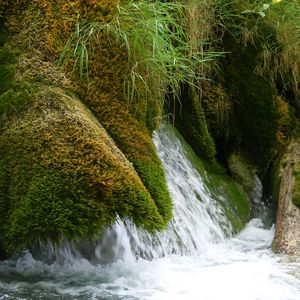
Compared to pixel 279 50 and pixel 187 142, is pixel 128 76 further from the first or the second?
pixel 279 50

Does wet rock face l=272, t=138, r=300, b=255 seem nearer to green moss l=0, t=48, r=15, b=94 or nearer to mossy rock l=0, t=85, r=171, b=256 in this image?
mossy rock l=0, t=85, r=171, b=256

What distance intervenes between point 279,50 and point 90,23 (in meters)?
2.88

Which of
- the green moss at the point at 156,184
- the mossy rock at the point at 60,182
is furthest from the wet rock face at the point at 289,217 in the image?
the mossy rock at the point at 60,182

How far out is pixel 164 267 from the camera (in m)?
3.95

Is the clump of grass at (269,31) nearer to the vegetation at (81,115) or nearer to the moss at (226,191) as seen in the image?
the vegetation at (81,115)

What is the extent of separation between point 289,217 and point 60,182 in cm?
227

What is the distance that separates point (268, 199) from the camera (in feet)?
20.6

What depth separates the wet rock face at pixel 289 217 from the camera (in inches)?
177

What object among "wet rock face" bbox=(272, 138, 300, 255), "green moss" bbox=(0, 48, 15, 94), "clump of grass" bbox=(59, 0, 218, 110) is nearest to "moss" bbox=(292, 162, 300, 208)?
"wet rock face" bbox=(272, 138, 300, 255)

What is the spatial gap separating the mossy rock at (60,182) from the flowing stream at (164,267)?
1.06 ft

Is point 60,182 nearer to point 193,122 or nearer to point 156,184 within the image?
point 156,184

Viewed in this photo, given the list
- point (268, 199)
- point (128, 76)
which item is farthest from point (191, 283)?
point (268, 199)

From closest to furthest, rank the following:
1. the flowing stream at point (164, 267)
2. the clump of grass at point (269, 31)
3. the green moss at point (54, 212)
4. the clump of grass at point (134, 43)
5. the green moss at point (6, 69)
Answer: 1. the green moss at point (54, 212)
2. the flowing stream at point (164, 267)
3. the green moss at point (6, 69)
4. the clump of grass at point (134, 43)
5. the clump of grass at point (269, 31)

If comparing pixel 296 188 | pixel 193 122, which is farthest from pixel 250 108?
pixel 296 188
